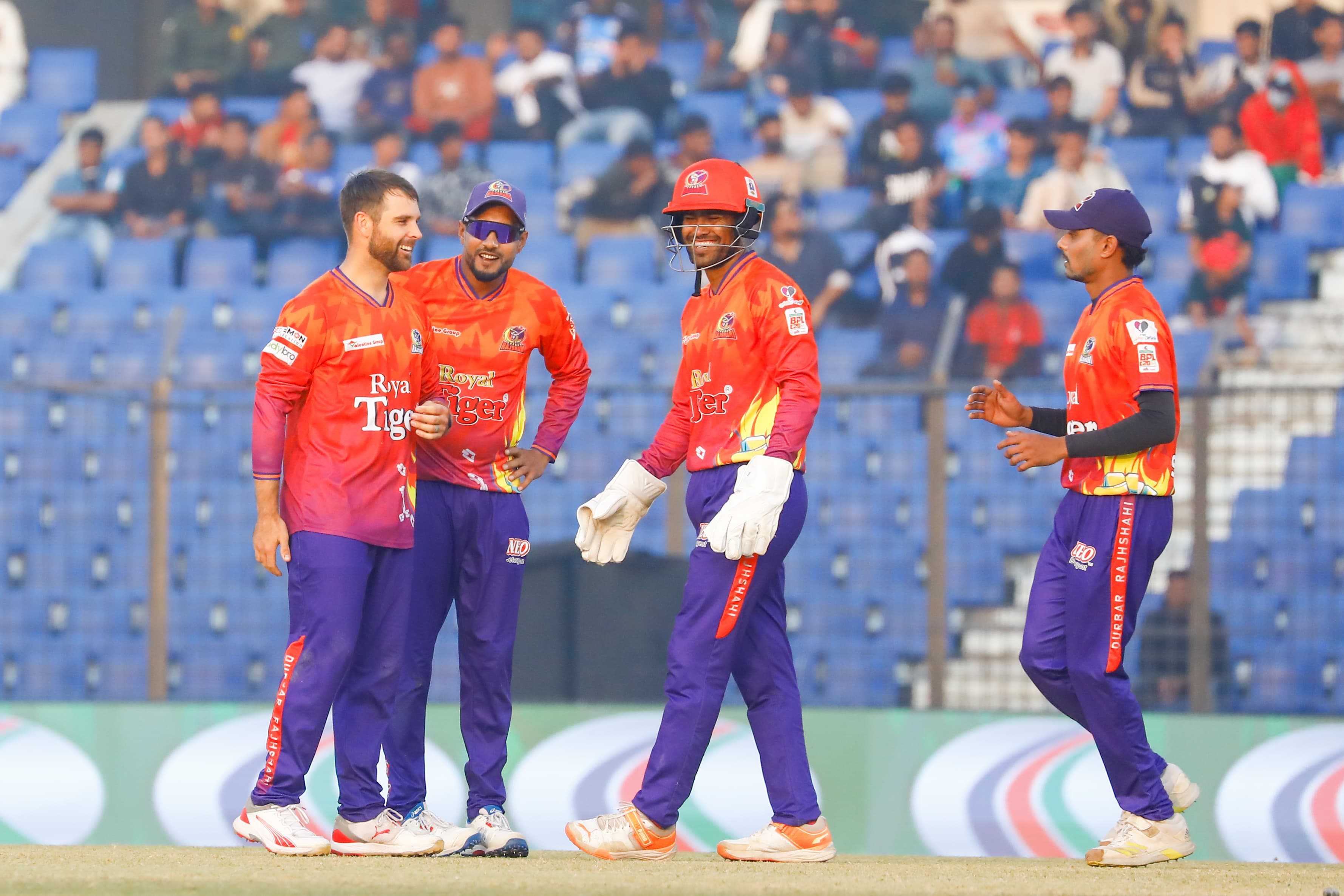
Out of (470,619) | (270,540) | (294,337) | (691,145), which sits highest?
(691,145)

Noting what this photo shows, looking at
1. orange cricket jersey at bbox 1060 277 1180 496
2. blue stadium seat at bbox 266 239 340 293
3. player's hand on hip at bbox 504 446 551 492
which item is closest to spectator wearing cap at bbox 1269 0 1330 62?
blue stadium seat at bbox 266 239 340 293

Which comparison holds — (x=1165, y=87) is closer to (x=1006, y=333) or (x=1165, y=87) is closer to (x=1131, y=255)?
(x=1006, y=333)

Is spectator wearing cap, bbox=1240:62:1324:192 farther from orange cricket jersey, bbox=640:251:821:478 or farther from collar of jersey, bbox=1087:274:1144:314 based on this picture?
orange cricket jersey, bbox=640:251:821:478

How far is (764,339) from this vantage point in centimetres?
457

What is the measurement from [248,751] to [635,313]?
15.1ft

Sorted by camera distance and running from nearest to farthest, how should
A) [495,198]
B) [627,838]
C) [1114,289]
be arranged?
[627,838] < [1114,289] < [495,198]

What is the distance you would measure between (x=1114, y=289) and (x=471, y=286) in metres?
1.95

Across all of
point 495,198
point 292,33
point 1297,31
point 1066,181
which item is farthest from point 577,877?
point 292,33

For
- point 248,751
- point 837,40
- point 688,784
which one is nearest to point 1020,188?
point 837,40

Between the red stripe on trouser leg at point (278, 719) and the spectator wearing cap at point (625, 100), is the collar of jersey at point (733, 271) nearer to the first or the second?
the red stripe on trouser leg at point (278, 719)

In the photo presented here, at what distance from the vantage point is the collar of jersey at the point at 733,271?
4688 mm

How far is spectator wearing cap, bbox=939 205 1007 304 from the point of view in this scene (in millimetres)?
9980

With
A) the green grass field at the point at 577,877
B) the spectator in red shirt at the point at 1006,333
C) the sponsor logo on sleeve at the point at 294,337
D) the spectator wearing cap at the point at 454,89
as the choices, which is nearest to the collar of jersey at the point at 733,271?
the sponsor logo on sleeve at the point at 294,337

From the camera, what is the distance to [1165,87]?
12.0m
